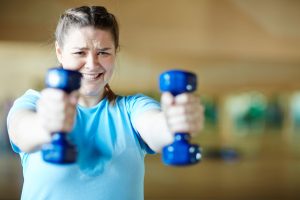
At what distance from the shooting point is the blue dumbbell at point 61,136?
49 centimetres

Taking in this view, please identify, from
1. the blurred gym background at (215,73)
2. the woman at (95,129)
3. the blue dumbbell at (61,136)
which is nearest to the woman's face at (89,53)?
the woman at (95,129)

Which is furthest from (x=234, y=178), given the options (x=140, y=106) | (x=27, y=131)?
(x=27, y=131)

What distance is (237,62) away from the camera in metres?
3.68

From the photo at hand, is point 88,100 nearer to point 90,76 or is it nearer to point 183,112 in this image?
point 90,76

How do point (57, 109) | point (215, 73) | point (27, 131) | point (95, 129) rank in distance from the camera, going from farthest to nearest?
point (215, 73), point (95, 129), point (27, 131), point (57, 109)

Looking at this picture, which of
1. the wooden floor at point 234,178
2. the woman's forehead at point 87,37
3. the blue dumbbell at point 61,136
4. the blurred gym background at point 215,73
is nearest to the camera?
the blue dumbbell at point 61,136

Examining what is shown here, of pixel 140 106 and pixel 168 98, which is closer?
pixel 168 98

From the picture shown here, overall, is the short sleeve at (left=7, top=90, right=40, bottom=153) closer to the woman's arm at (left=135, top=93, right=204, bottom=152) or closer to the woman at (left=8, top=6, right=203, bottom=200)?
the woman at (left=8, top=6, right=203, bottom=200)

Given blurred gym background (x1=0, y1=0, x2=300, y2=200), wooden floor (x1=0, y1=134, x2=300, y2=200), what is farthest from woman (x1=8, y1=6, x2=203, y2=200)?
wooden floor (x1=0, y1=134, x2=300, y2=200)

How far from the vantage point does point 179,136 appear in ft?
1.74

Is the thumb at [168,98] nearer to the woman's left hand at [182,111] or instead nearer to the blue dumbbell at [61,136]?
the woman's left hand at [182,111]

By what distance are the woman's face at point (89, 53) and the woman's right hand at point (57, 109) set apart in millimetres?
155

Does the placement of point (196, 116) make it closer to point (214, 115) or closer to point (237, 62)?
point (237, 62)

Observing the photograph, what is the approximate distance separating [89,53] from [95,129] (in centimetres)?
12
